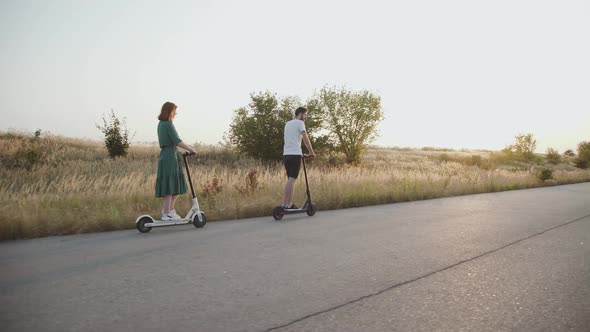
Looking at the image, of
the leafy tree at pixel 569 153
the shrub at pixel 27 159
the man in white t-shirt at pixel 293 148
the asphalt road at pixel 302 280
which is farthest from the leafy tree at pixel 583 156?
the shrub at pixel 27 159

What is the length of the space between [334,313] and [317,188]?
9.36 metres

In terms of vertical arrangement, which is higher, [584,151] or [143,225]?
[584,151]

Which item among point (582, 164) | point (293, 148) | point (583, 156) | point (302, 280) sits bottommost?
point (302, 280)

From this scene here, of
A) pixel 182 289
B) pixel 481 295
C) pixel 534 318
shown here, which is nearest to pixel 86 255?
pixel 182 289

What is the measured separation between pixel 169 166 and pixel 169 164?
0.04 metres

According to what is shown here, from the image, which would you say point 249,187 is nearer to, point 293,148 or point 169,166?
point 293,148

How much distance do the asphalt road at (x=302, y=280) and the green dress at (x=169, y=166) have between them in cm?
74

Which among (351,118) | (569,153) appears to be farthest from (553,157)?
(351,118)

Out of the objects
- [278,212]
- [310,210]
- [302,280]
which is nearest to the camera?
[302,280]

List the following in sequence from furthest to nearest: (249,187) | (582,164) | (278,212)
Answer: (582,164) < (249,187) < (278,212)

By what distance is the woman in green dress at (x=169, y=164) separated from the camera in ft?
24.0

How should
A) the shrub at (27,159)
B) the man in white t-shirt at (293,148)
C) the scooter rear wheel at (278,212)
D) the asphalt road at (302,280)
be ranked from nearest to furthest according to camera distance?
1. the asphalt road at (302,280)
2. the scooter rear wheel at (278,212)
3. the man in white t-shirt at (293,148)
4. the shrub at (27,159)

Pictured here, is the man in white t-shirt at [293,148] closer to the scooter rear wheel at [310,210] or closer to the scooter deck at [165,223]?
the scooter rear wheel at [310,210]

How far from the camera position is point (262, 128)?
2659 cm
